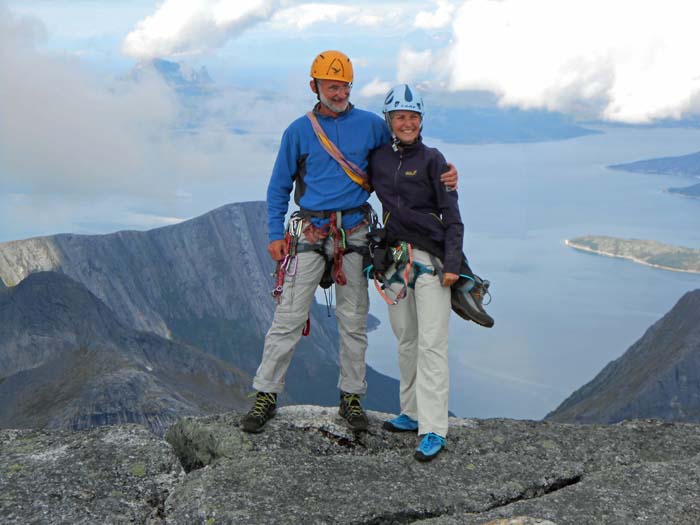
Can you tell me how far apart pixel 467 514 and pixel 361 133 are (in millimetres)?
5361

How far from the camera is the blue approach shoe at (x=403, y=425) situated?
412 inches

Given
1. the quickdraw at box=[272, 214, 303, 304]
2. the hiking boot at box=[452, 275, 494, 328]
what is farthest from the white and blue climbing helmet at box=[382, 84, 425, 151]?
the hiking boot at box=[452, 275, 494, 328]

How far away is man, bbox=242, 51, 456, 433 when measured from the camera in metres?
9.86

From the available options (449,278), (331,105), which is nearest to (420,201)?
(449,278)

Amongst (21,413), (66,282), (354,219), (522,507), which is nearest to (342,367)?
(354,219)

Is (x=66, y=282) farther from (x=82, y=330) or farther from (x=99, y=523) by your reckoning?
(x=99, y=523)

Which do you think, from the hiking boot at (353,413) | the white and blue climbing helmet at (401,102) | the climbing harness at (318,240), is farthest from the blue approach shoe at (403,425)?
the white and blue climbing helmet at (401,102)

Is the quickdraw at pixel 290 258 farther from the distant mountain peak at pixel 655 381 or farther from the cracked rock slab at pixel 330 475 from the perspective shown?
the distant mountain peak at pixel 655 381

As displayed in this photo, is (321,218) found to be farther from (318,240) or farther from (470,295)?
(470,295)

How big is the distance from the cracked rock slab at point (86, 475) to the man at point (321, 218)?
5.15ft

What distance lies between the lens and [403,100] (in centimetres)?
933

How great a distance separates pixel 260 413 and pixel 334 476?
2.06m

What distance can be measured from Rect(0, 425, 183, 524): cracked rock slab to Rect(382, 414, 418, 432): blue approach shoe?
328 cm

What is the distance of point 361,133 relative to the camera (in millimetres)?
9922
